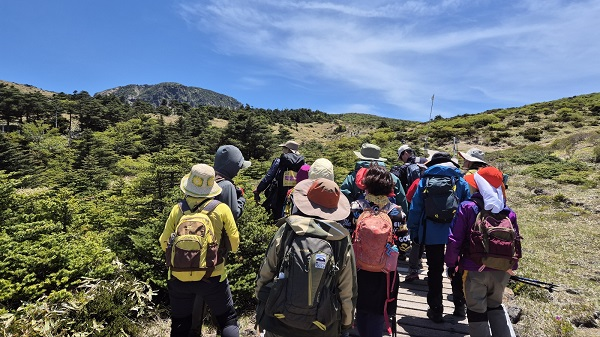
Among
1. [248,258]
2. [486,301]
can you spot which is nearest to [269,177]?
[248,258]

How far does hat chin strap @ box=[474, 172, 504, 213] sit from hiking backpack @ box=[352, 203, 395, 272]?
840 mm

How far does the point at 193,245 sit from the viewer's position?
7.55 feet

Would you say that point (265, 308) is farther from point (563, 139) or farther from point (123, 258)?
point (563, 139)

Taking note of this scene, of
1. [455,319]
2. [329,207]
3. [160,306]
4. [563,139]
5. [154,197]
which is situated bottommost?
[160,306]

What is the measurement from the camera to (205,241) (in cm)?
236

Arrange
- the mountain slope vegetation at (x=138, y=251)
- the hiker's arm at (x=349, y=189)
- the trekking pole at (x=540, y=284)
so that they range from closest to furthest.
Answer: the mountain slope vegetation at (x=138, y=251) < the hiker's arm at (x=349, y=189) < the trekking pole at (x=540, y=284)

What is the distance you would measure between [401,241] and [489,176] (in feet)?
3.03

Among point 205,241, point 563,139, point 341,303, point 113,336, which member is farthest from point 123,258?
point 563,139

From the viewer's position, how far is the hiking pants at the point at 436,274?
11.3 ft

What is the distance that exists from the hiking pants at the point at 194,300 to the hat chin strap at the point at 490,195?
226 centimetres

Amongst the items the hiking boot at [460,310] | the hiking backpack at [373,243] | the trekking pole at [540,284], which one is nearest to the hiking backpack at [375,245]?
the hiking backpack at [373,243]

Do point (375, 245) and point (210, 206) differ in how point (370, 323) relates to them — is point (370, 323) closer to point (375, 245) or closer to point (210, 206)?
point (375, 245)

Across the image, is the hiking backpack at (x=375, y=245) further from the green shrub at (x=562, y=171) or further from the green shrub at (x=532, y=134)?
the green shrub at (x=532, y=134)

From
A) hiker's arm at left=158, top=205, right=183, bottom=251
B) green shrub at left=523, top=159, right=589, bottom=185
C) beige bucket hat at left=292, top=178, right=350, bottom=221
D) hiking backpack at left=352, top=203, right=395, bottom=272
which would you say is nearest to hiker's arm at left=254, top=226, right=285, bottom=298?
beige bucket hat at left=292, top=178, right=350, bottom=221
